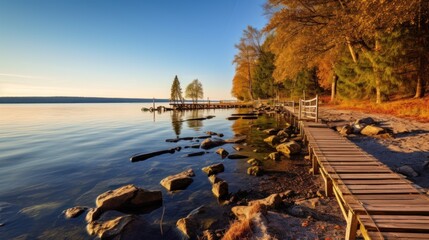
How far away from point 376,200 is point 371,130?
968 cm

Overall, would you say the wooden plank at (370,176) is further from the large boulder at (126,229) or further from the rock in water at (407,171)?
the large boulder at (126,229)

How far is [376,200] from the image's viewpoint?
3.64m

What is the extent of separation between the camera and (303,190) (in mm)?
6926

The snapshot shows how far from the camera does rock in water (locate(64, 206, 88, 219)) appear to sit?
6.10 meters

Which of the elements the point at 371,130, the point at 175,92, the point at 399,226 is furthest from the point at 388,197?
the point at 175,92

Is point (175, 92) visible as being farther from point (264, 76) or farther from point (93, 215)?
point (93, 215)

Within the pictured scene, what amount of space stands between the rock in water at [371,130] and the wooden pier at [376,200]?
21.8 ft

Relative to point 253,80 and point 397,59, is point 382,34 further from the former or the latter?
point 253,80

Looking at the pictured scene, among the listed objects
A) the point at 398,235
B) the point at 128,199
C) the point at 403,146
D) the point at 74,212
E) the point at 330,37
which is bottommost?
the point at 74,212

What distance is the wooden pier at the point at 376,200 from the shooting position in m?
2.97

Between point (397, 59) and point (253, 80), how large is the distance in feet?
122

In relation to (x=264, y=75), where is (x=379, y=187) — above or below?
below

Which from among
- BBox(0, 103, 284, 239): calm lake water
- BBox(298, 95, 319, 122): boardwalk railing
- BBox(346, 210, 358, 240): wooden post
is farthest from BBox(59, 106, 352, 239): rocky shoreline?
BBox(298, 95, 319, 122): boardwalk railing

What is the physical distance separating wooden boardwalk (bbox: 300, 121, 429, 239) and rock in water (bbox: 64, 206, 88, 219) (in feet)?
21.1
